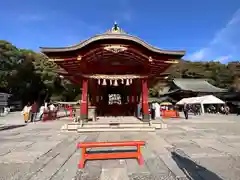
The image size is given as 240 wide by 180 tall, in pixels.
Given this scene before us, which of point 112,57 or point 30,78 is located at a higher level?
point 30,78

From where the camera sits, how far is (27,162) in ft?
15.6

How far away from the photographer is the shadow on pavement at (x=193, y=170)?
→ 12.3ft

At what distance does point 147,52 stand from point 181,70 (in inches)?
2301

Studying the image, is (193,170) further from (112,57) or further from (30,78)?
(30,78)

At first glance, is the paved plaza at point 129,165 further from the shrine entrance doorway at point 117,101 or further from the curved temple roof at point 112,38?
the shrine entrance doorway at point 117,101

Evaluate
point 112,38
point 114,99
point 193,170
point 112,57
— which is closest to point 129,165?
point 193,170

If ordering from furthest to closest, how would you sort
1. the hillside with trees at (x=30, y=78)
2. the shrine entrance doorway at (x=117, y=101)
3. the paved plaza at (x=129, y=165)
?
1. the hillside with trees at (x=30, y=78)
2. the shrine entrance doorway at (x=117, y=101)
3. the paved plaza at (x=129, y=165)

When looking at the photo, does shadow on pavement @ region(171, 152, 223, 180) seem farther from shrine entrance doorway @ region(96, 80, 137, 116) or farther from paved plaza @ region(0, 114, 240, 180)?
shrine entrance doorway @ region(96, 80, 137, 116)

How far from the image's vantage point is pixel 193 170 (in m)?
4.12

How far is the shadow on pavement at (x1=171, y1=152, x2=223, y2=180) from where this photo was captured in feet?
12.3

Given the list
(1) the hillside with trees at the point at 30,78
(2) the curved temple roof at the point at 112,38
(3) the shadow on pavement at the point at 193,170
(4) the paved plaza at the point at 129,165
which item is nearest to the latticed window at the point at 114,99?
(2) the curved temple roof at the point at 112,38

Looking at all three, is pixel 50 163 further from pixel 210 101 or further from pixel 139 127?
pixel 210 101

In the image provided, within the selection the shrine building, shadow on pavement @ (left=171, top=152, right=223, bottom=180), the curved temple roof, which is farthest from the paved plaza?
the curved temple roof

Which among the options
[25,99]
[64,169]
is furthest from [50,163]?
[25,99]
